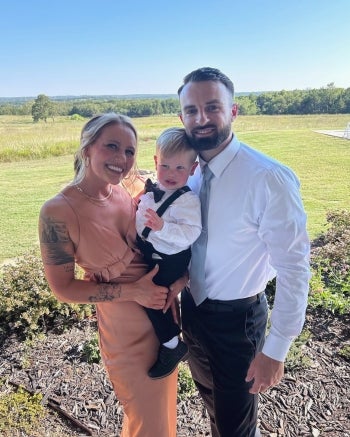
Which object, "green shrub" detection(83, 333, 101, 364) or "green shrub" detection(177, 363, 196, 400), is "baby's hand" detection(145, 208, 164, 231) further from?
"green shrub" detection(83, 333, 101, 364)

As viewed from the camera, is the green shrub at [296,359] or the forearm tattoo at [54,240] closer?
the forearm tattoo at [54,240]

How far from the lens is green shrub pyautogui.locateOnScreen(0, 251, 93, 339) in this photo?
→ 3867 mm

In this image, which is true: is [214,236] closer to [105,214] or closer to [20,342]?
[105,214]

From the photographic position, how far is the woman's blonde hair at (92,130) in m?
1.89

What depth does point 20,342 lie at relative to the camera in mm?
3748

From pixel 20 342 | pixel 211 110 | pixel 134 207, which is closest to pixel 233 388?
pixel 134 207

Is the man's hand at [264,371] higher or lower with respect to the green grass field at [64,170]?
higher

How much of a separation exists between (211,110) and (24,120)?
38.5 metres

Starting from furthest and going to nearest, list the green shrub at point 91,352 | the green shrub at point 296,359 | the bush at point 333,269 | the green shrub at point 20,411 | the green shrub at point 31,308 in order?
the bush at point 333,269 → the green shrub at point 31,308 → the green shrub at point 91,352 → the green shrub at point 296,359 → the green shrub at point 20,411

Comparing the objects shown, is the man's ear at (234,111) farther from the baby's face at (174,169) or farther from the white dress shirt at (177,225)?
the white dress shirt at (177,225)

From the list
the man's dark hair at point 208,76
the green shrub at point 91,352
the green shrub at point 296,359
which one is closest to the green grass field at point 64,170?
the man's dark hair at point 208,76

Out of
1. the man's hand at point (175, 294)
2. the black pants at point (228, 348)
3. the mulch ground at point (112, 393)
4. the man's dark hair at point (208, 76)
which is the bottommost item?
the mulch ground at point (112, 393)

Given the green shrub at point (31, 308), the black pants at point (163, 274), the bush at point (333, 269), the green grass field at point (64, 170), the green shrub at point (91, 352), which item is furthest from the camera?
the green grass field at point (64, 170)

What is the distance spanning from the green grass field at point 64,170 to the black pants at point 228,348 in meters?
1.40
